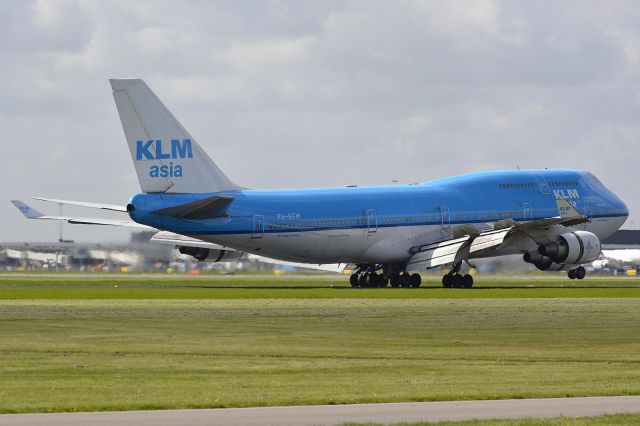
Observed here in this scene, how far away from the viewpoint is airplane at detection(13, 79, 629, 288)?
7162 cm

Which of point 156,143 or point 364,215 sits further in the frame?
point 364,215

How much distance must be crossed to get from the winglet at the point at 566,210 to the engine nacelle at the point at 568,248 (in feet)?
4.12

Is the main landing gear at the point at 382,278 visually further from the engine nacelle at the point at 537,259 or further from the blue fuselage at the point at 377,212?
the engine nacelle at the point at 537,259

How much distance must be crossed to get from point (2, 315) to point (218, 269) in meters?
65.3

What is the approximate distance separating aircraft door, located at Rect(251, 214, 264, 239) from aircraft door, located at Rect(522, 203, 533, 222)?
1836 cm

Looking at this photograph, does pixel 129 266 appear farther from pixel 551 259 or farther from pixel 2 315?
pixel 2 315

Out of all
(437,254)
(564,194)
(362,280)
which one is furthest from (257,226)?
(564,194)

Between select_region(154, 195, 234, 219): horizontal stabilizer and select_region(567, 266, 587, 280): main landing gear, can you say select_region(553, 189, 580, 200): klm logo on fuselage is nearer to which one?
select_region(567, 266, 587, 280): main landing gear

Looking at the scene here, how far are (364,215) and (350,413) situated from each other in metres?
57.3

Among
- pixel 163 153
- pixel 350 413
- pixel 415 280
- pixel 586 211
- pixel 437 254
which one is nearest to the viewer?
pixel 350 413

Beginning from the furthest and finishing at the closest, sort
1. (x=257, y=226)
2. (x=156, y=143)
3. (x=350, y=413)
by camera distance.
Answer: (x=257, y=226) → (x=156, y=143) → (x=350, y=413)

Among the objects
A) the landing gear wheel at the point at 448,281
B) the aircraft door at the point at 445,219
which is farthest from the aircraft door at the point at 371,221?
the landing gear wheel at the point at 448,281

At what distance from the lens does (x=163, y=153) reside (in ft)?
236

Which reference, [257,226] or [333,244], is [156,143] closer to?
[257,226]
